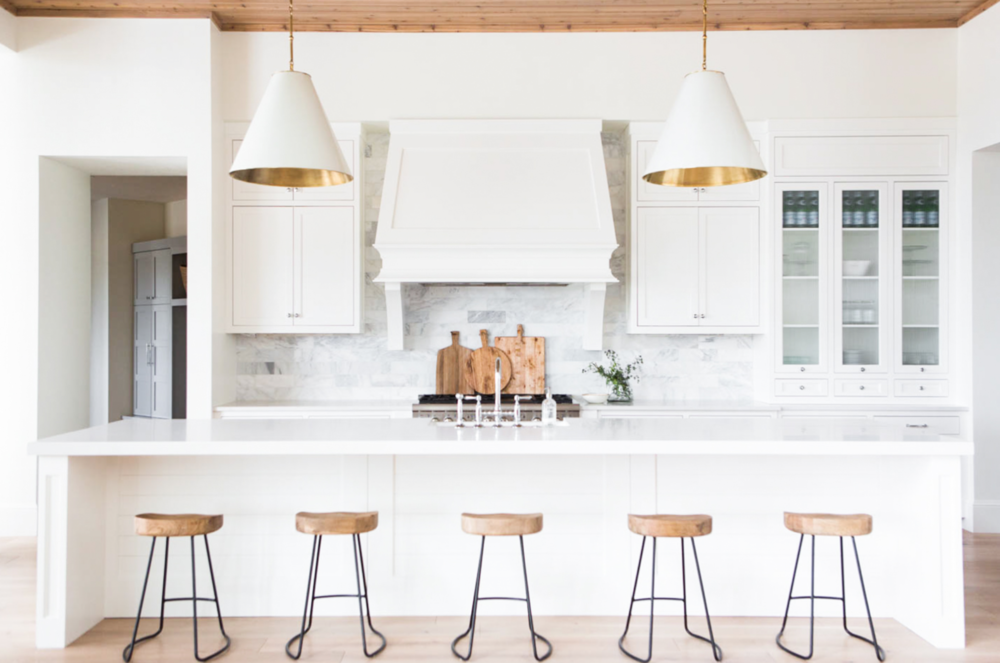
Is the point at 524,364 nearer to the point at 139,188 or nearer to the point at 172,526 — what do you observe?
the point at 172,526

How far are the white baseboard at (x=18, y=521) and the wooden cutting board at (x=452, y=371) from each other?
2646 mm

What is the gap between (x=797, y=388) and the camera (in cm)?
468

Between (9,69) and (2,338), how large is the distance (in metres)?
1.65

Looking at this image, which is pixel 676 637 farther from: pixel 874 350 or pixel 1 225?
pixel 1 225

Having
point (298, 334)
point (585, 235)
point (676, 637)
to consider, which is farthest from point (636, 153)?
point (676, 637)

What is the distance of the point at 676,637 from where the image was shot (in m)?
2.99

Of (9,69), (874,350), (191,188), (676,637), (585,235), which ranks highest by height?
(9,69)

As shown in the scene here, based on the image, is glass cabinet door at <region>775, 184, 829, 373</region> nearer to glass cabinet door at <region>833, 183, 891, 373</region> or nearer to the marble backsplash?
glass cabinet door at <region>833, 183, 891, 373</region>

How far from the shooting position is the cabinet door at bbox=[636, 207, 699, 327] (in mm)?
4711

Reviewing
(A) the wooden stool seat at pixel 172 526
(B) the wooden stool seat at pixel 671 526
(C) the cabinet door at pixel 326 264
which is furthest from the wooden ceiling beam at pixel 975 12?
(A) the wooden stool seat at pixel 172 526

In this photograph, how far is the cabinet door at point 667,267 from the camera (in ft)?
15.5

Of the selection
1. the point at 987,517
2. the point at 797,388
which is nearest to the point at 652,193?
the point at 797,388

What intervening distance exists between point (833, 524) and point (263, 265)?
11.8 feet

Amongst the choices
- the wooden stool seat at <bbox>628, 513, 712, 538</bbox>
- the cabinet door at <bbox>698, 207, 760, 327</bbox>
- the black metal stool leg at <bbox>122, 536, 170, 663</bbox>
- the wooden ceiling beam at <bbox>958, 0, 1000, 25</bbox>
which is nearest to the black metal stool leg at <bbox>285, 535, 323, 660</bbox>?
the black metal stool leg at <bbox>122, 536, 170, 663</bbox>
